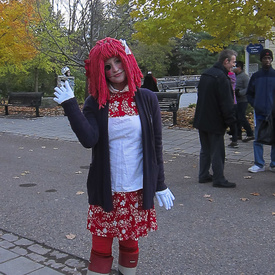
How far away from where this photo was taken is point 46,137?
10.8m

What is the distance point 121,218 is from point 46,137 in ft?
28.1

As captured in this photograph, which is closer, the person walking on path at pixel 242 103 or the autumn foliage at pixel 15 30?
the person walking on path at pixel 242 103

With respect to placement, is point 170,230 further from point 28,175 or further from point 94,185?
point 28,175

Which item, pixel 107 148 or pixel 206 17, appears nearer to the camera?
pixel 107 148

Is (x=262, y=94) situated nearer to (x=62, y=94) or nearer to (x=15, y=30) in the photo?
(x=62, y=94)

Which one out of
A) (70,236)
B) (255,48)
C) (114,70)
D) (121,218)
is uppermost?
(255,48)

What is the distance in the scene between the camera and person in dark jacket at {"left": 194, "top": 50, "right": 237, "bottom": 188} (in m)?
5.62

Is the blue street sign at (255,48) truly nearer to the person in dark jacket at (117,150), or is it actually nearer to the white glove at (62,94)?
the person in dark jacket at (117,150)

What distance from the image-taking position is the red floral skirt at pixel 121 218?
2.52 metres

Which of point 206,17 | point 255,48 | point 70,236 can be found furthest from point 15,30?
point 70,236

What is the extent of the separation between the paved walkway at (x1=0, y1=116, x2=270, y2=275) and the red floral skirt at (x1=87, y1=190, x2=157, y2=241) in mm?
914

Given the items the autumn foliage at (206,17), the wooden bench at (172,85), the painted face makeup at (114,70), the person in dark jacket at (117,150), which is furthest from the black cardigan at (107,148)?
the wooden bench at (172,85)

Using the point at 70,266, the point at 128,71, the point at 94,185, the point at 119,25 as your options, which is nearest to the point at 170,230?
the point at 70,266

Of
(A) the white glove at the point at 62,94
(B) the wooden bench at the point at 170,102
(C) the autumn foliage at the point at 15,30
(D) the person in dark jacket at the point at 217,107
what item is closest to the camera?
(A) the white glove at the point at 62,94
